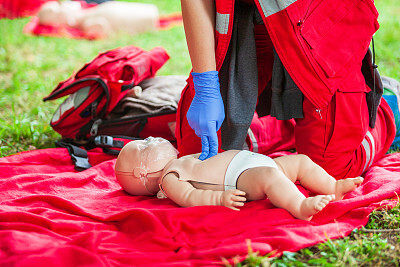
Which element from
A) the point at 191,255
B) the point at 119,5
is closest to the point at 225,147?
the point at 191,255

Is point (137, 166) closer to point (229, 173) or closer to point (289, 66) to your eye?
point (229, 173)

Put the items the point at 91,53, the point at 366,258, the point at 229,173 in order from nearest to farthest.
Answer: the point at 366,258
the point at 229,173
the point at 91,53

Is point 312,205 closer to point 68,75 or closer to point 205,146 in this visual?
point 205,146

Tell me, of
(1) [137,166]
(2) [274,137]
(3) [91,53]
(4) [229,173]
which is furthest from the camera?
(3) [91,53]

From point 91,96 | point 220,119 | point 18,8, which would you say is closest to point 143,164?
point 220,119

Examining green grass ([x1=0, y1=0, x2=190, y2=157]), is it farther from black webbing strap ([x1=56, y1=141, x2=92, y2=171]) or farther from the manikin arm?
the manikin arm

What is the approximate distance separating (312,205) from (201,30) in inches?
34.2

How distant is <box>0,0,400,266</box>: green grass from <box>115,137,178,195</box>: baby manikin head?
70cm

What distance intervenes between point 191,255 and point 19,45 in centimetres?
417

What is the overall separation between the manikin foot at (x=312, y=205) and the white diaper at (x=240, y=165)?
260 mm

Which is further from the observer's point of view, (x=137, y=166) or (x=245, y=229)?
(x=137, y=166)

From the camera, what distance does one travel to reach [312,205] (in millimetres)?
1703

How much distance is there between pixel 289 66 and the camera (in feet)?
6.59

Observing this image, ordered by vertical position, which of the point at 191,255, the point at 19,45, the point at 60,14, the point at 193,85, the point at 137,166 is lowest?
the point at 191,255
